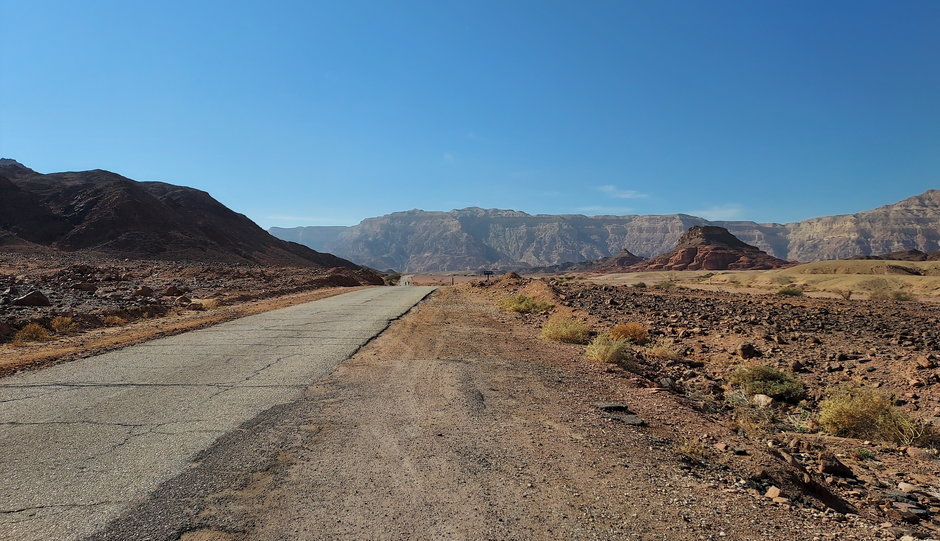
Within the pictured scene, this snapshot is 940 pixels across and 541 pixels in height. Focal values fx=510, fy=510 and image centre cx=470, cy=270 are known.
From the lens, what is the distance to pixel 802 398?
8633 mm

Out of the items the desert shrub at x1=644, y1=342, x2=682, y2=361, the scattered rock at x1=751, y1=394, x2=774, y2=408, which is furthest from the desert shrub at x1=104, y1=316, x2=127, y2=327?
the scattered rock at x1=751, y1=394, x2=774, y2=408

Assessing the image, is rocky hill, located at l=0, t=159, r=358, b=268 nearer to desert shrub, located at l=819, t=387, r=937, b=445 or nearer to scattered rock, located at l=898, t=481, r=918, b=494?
desert shrub, located at l=819, t=387, r=937, b=445

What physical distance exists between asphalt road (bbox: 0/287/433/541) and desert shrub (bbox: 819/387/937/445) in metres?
7.58

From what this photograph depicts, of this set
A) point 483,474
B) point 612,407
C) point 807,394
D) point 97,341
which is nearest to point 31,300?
point 97,341

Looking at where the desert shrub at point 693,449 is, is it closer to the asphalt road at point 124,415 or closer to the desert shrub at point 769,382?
the desert shrub at point 769,382

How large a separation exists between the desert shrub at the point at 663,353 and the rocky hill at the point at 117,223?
5972cm

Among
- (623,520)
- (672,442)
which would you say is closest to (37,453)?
(623,520)

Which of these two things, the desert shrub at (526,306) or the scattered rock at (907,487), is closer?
the scattered rock at (907,487)

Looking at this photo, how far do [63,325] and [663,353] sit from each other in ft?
48.8

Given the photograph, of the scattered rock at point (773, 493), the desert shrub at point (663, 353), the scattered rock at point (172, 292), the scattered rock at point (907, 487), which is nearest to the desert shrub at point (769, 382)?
the desert shrub at point (663, 353)

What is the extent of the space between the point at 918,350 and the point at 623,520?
10774 millimetres

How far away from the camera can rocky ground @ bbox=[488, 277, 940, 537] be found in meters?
4.80

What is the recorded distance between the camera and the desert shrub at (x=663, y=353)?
11492 millimetres

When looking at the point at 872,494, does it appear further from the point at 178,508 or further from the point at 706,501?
the point at 178,508
